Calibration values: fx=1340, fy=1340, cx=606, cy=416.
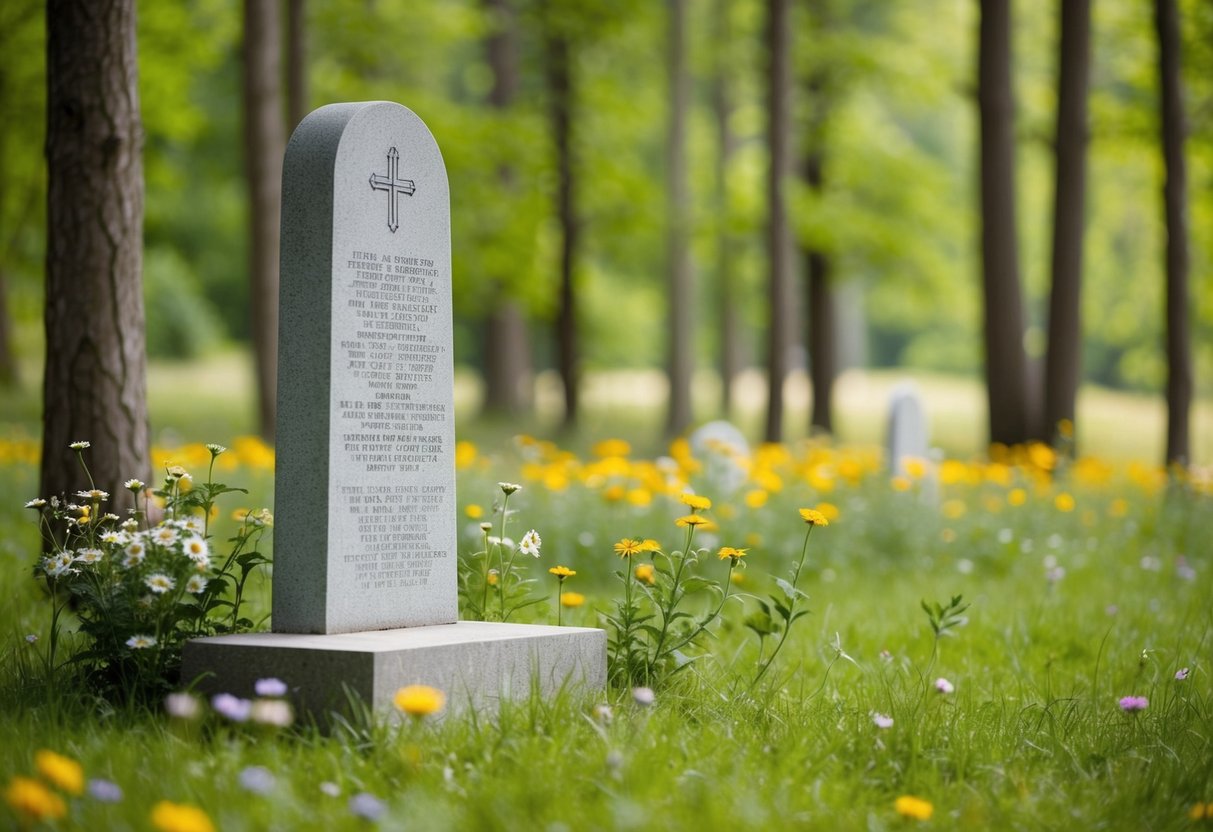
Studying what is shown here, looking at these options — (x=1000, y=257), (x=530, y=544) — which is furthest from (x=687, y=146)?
(x=530, y=544)

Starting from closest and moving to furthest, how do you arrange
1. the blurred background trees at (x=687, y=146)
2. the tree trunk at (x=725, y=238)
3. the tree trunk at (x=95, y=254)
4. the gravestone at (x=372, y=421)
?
the gravestone at (x=372, y=421) < the tree trunk at (x=95, y=254) < the blurred background trees at (x=687, y=146) < the tree trunk at (x=725, y=238)

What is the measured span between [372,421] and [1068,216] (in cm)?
1182

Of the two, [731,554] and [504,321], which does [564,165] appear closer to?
[504,321]

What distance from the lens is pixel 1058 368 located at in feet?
48.6

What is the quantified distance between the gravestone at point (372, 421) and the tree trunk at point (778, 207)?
13.5 metres

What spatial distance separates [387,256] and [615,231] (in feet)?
56.9

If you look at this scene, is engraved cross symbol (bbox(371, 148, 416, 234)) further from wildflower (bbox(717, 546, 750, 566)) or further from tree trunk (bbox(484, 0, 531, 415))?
tree trunk (bbox(484, 0, 531, 415))

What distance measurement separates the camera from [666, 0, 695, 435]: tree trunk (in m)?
21.1

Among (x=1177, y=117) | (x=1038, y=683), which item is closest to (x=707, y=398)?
(x=1177, y=117)

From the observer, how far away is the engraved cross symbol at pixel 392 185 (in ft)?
15.3

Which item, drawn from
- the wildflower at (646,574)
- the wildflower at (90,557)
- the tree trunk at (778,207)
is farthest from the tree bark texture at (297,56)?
the wildflower at (90,557)

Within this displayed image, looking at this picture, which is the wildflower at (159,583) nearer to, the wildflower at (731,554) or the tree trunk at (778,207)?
the wildflower at (731,554)

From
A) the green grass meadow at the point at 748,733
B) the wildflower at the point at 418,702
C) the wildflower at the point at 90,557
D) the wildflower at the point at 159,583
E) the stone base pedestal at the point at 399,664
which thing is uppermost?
the wildflower at the point at 90,557

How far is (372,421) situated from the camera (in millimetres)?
4559
